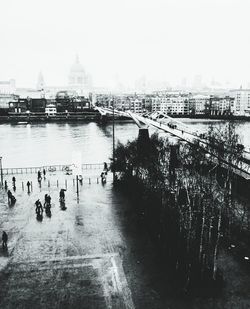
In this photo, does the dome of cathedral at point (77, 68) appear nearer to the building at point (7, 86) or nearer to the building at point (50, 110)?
the building at point (7, 86)

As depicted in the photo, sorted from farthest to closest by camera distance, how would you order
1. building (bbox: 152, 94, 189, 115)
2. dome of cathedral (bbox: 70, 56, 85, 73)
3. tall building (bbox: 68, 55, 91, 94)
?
1. dome of cathedral (bbox: 70, 56, 85, 73)
2. tall building (bbox: 68, 55, 91, 94)
3. building (bbox: 152, 94, 189, 115)

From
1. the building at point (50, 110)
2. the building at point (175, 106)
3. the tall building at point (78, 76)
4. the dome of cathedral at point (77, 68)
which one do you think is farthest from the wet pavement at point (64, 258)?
the dome of cathedral at point (77, 68)

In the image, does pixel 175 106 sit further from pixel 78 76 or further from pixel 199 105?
pixel 78 76

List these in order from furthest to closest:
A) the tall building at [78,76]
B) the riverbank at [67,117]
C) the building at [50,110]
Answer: the tall building at [78,76] → the building at [50,110] → the riverbank at [67,117]

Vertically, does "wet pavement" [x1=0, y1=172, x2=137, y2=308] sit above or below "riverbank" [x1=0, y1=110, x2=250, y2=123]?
above

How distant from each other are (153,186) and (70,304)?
6.30 metres

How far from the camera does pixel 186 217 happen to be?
10320 millimetres

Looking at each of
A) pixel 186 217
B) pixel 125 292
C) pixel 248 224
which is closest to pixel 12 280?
pixel 125 292

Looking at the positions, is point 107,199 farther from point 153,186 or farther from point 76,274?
point 76,274

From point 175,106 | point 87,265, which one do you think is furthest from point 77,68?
point 87,265

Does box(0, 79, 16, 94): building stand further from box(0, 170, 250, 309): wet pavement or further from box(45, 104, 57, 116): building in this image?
box(0, 170, 250, 309): wet pavement

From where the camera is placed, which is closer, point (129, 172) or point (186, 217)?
point (186, 217)

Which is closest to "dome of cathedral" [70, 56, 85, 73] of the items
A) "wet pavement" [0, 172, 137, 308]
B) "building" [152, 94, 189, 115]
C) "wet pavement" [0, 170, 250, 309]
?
"building" [152, 94, 189, 115]

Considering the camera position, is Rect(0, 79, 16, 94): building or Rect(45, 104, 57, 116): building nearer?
Rect(45, 104, 57, 116): building
